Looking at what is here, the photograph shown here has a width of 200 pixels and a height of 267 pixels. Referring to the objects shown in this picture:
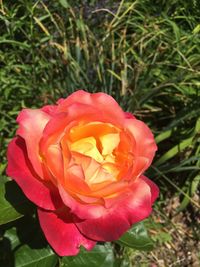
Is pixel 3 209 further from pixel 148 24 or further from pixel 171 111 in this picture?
pixel 148 24

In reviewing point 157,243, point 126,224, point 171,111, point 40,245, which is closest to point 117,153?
point 126,224

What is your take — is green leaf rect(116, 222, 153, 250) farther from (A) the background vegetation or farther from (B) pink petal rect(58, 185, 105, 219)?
(A) the background vegetation

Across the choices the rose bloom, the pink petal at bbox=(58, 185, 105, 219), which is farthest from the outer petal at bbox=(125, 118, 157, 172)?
the pink petal at bbox=(58, 185, 105, 219)

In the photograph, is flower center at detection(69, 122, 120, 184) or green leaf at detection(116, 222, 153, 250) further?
green leaf at detection(116, 222, 153, 250)

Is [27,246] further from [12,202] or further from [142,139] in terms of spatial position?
[142,139]

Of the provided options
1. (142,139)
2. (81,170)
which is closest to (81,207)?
(81,170)

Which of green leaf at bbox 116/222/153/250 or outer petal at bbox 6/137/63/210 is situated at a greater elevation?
outer petal at bbox 6/137/63/210

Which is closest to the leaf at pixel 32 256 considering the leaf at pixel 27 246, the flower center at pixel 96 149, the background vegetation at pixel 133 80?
the leaf at pixel 27 246
